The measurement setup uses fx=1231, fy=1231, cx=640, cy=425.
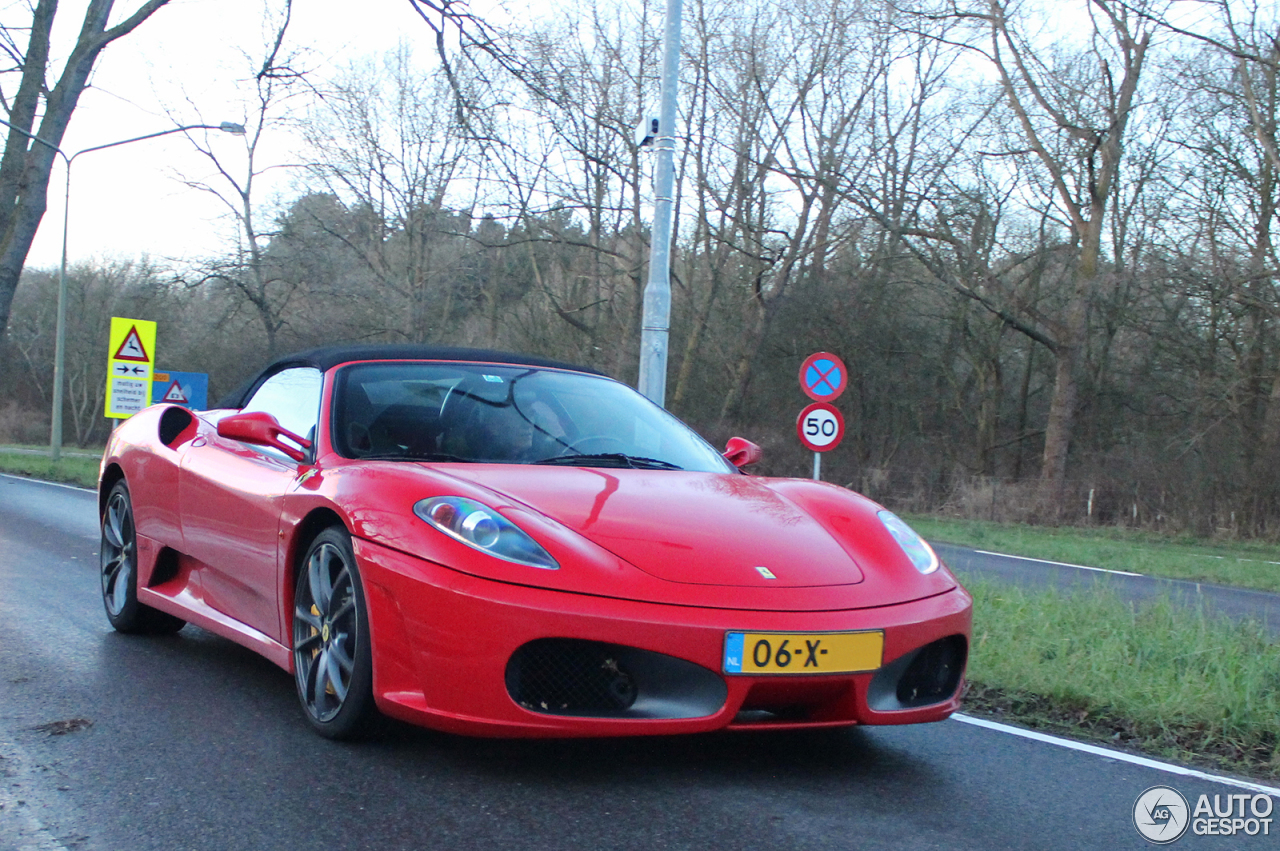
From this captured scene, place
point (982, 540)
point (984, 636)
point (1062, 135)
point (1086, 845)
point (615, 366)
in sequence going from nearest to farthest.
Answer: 1. point (1086, 845)
2. point (984, 636)
3. point (982, 540)
4. point (1062, 135)
5. point (615, 366)

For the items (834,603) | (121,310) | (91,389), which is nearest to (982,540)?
(834,603)

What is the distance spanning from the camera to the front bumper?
3.36 m

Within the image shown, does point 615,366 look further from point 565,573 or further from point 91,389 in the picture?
point 91,389

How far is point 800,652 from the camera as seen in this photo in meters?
3.45

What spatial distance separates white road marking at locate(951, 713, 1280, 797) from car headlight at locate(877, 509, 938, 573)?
0.86m

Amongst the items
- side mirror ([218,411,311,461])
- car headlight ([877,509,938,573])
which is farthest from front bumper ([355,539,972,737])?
side mirror ([218,411,311,461])

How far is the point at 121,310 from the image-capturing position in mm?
49188

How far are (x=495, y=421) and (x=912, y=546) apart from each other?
1.59 meters

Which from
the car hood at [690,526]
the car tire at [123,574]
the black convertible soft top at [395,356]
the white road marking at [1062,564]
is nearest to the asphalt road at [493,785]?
the car hood at [690,526]

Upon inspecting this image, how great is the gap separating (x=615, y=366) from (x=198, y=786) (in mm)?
29556

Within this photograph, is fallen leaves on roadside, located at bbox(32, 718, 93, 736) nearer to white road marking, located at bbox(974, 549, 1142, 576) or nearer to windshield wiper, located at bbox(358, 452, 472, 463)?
windshield wiper, located at bbox(358, 452, 472, 463)

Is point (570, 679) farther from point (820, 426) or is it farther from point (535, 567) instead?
point (820, 426)

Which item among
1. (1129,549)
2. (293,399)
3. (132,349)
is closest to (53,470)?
(132,349)

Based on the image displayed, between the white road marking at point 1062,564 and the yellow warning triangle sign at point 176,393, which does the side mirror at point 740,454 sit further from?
the yellow warning triangle sign at point 176,393
